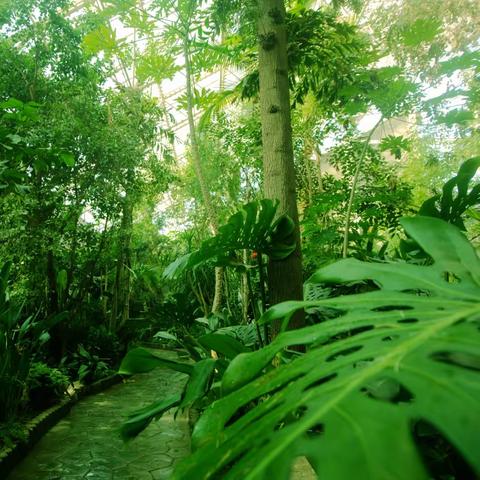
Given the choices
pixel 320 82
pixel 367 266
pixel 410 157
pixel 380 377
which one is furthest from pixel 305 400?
pixel 410 157

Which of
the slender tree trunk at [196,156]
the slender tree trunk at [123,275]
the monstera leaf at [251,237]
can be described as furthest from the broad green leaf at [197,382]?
the slender tree trunk at [123,275]

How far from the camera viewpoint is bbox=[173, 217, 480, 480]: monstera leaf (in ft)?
0.95

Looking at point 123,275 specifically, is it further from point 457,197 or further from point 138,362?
point 457,197

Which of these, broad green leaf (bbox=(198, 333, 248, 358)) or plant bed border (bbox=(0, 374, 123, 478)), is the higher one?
broad green leaf (bbox=(198, 333, 248, 358))

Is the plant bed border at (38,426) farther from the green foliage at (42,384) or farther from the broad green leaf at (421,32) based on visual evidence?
the broad green leaf at (421,32)

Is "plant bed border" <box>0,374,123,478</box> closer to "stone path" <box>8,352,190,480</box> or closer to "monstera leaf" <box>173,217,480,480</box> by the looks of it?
"stone path" <box>8,352,190,480</box>

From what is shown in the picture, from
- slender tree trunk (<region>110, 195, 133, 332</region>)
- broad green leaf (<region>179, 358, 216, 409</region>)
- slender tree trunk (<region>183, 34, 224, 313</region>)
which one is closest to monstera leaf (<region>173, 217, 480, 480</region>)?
broad green leaf (<region>179, 358, 216, 409</region>)

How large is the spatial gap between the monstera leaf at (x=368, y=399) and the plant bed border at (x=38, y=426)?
2.52 metres

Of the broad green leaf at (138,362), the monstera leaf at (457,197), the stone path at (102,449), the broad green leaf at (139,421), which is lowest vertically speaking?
the stone path at (102,449)

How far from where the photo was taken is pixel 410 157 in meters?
7.52

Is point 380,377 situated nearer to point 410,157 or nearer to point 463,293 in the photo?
point 463,293

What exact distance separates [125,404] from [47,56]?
139 inches

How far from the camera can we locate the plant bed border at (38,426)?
8.39ft

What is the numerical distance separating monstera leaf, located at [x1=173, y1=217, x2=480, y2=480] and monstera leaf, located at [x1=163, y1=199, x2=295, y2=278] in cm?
90
